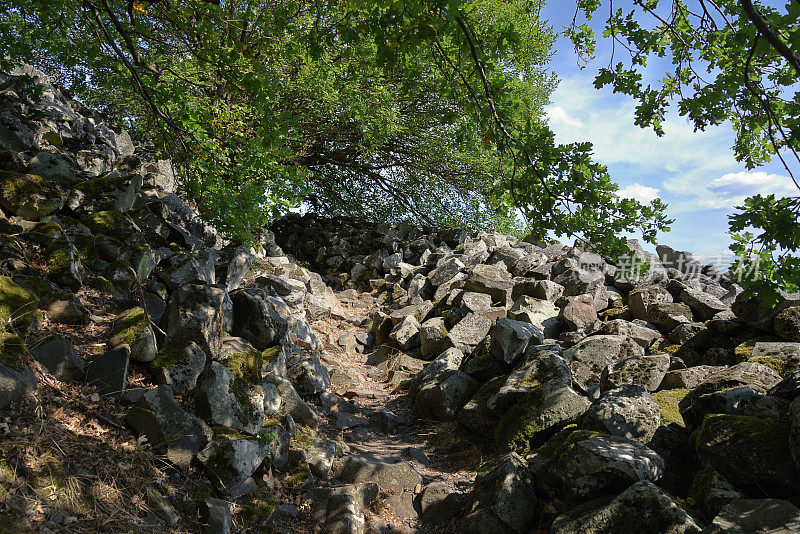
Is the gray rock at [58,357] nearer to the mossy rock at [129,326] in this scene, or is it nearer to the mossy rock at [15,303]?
the mossy rock at [15,303]

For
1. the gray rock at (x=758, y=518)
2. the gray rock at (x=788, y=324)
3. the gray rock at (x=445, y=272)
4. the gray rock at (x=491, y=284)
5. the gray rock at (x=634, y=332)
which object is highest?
the gray rock at (x=445, y=272)

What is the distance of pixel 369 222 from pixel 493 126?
14585mm

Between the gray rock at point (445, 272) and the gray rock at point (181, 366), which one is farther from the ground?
the gray rock at point (445, 272)

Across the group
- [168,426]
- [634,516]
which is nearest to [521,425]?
[634,516]

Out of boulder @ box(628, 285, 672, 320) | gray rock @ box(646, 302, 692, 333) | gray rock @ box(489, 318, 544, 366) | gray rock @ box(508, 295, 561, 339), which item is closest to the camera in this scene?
gray rock @ box(489, 318, 544, 366)

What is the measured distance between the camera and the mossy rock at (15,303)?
4.50m

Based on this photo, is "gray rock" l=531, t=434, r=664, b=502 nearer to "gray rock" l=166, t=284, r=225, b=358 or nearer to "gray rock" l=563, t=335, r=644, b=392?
"gray rock" l=563, t=335, r=644, b=392

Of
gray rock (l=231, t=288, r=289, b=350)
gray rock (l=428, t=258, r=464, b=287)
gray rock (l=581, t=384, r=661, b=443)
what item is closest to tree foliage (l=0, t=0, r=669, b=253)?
gray rock (l=231, t=288, r=289, b=350)

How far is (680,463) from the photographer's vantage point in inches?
183

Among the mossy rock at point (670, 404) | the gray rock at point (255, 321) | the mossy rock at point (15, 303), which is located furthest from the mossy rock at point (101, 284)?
the mossy rock at point (670, 404)

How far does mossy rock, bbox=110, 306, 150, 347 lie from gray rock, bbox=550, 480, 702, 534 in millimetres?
4909

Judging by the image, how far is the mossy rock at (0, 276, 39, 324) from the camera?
450cm

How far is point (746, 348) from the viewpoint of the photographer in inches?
262

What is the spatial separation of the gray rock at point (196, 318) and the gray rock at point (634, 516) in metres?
4.60
